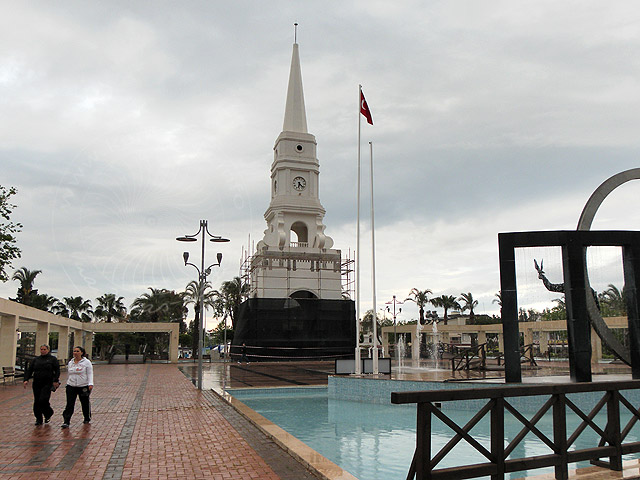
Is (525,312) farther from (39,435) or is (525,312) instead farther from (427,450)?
(39,435)

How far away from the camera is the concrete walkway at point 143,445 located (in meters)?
7.14

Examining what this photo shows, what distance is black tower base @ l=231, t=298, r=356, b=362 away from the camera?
142ft

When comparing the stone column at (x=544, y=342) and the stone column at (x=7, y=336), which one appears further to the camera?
the stone column at (x=544, y=342)

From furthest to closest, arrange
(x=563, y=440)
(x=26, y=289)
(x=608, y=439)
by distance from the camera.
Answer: (x=26, y=289)
(x=608, y=439)
(x=563, y=440)

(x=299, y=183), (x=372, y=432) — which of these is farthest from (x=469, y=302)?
(x=372, y=432)

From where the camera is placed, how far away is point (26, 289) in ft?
199

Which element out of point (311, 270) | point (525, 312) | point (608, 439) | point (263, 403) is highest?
point (311, 270)

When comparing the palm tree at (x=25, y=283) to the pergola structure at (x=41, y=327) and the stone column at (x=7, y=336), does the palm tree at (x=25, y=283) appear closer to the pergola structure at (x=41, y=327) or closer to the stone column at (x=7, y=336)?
the pergola structure at (x=41, y=327)

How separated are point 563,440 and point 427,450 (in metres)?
2.00

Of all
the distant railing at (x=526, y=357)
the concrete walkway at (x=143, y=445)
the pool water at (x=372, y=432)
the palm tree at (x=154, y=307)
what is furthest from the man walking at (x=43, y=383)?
the palm tree at (x=154, y=307)

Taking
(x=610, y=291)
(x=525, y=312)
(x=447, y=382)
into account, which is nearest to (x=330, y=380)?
(x=447, y=382)

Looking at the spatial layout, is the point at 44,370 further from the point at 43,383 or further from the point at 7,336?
the point at 7,336

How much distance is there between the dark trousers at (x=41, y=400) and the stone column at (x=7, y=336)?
13999 millimetres

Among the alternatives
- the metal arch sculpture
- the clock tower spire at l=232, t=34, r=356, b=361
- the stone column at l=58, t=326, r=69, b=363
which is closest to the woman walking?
the metal arch sculpture
